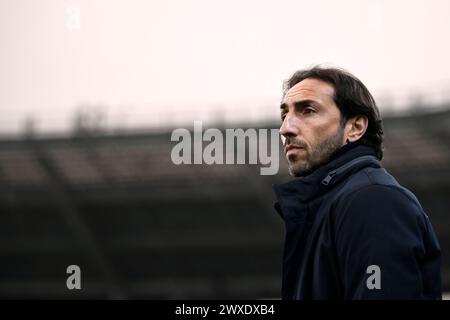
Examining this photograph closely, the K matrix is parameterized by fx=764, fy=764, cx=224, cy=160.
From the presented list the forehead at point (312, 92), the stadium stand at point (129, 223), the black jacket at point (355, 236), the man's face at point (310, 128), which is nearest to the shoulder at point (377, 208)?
the black jacket at point (355, 236)

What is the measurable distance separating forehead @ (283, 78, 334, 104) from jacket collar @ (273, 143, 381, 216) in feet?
0.69

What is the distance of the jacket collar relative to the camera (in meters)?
2.17

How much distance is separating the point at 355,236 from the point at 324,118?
0.54 meters

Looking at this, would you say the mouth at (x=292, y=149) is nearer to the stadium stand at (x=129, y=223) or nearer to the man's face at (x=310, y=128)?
the man's face at (x=310, y=128)

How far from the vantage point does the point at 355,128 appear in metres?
2.40

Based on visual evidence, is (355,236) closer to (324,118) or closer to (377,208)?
(377,208)

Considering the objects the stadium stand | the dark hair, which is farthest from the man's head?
the stadium stand

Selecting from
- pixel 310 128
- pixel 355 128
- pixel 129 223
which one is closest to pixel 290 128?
pixel 310 128

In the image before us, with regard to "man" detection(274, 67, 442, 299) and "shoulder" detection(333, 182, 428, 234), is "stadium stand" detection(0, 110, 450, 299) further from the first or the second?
"shoulder" detection(333, 182, 428, 234)

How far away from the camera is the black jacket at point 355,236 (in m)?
1.90

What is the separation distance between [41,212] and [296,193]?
91.8 ft

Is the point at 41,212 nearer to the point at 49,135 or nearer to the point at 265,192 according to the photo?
the point at 49,135

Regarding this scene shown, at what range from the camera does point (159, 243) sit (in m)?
28.6

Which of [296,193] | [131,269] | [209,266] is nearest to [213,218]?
[209,266]
